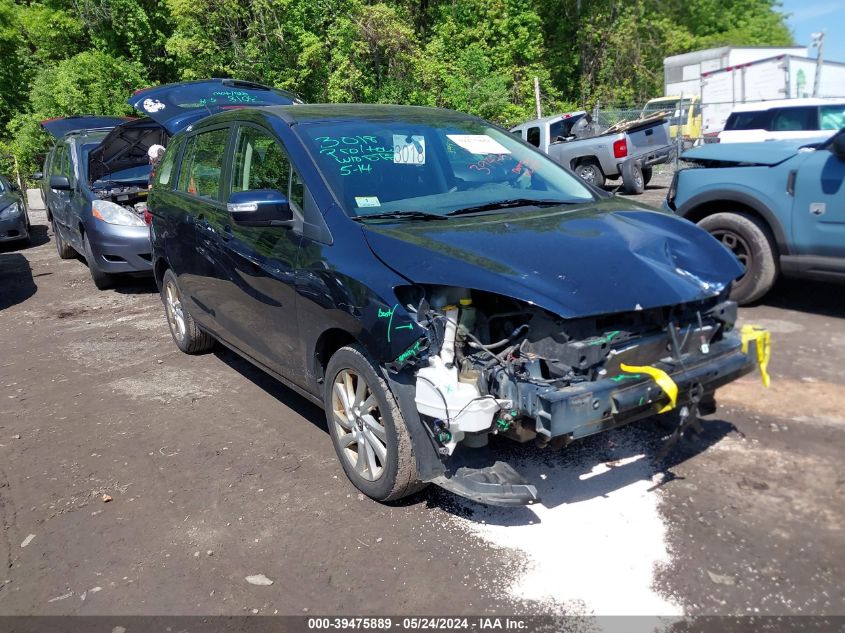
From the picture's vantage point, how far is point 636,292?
9.92 feet

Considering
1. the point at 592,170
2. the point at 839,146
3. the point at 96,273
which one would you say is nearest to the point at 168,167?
the point at 96,273

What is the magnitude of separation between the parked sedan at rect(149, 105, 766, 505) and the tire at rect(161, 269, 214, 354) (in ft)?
4.61

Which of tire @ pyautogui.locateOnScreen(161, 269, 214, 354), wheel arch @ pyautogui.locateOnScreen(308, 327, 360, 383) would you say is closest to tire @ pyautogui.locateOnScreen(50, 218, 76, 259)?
tire @ pyautogui.locateOnScreen(161, 269, 214, 354)

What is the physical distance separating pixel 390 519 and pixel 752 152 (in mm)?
4915

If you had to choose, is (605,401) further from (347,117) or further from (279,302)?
(347,117)

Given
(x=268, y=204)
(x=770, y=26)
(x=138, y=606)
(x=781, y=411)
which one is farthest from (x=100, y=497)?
(x=770, y=26)

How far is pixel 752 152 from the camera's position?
6305 millimetres

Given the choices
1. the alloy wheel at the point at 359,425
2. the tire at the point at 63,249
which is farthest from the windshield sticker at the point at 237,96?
the alloy wheel at the point at 359,425

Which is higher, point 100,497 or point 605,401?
point 605,401

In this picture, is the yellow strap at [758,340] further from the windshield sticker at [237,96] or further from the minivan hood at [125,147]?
the minivan hood at [125,147]

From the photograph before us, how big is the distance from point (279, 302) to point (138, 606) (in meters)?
1.69

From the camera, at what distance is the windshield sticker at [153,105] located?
7.65 metres

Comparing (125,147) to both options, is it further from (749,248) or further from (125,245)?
(749,248)

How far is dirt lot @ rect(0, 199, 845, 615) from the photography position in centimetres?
291
